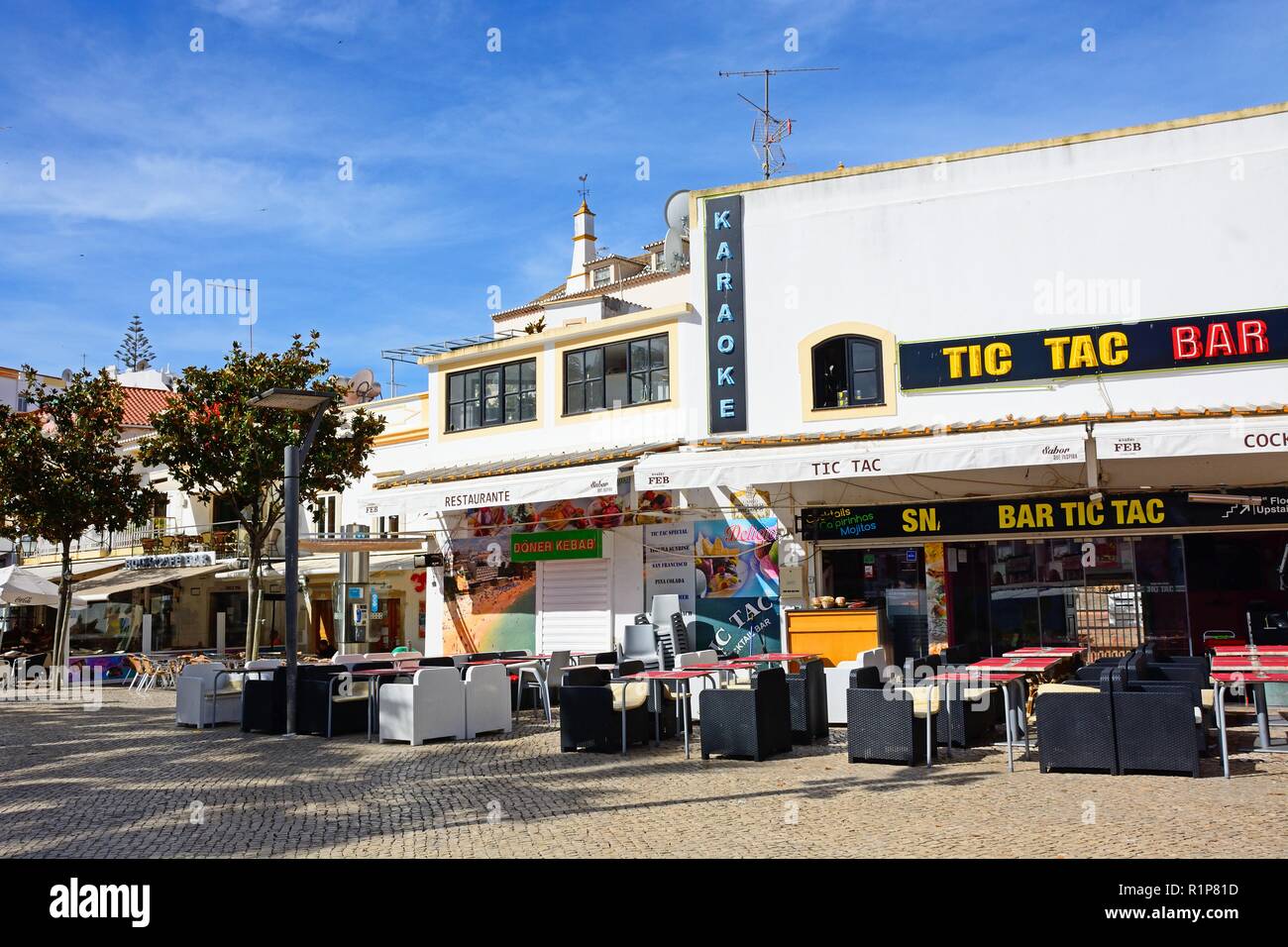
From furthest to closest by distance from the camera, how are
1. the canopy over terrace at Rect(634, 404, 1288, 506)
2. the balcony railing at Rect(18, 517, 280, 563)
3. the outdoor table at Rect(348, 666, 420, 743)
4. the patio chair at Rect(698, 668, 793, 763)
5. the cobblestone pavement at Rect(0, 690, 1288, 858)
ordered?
the balcony railing at Rect(18, 517, 280, 563)
the canopy over terrace at Rect(634, 404, 1288, 506)
the outdoor table at Rect(348, 666, 420, 743)
the patio chair at Rect(698, 668, 793, 763)
the cobblestone pavement at Rect(0, 690, 1288, 858)

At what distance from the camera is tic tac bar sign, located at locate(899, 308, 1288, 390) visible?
615 inches

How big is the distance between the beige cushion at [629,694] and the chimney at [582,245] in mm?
40176

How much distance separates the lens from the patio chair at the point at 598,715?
38.0ft

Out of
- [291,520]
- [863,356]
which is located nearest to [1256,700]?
[863,356]

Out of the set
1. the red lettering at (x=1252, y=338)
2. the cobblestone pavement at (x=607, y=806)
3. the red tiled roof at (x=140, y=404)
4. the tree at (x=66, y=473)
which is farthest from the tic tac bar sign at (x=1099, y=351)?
the red tiled roof at (x=140, y=404)

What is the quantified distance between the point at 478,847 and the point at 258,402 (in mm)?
7713

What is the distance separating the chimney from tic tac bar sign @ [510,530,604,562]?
1222 inches

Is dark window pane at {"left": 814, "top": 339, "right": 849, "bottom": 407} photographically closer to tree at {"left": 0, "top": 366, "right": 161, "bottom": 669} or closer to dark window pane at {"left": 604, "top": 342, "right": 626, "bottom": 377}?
dark window pane at {"left": 604, "top": 342, "right": 626, "bottom": 377}

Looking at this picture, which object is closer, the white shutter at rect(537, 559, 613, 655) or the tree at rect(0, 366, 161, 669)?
the white shutter at rect(537, 559, 613, 655)

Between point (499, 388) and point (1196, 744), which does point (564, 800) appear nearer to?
point (1196, 744)

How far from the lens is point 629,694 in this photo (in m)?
11.9

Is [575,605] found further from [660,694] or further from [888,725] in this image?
[888,725]

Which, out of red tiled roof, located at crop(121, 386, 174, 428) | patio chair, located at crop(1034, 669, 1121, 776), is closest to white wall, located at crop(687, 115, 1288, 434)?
patio chair, located at crop(1034, 669, 1121, 776)

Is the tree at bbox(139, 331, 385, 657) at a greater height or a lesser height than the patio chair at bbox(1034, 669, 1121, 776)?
greater
